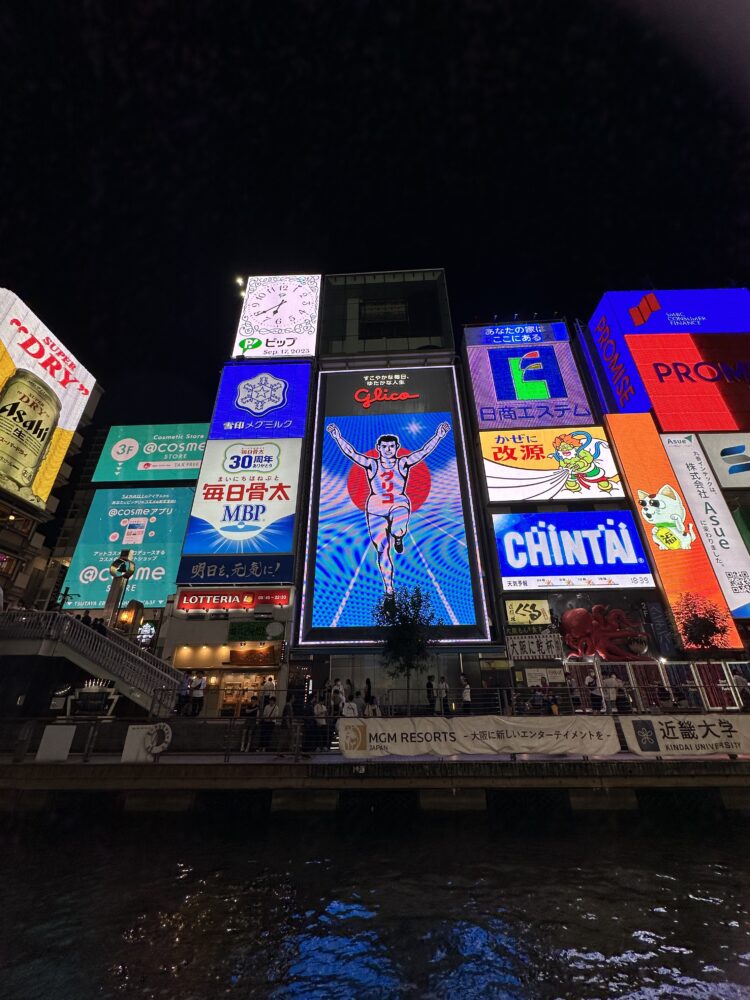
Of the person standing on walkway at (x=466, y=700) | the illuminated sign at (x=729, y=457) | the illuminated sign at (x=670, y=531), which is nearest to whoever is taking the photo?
the person standing on walkway at (x=466, y=700)

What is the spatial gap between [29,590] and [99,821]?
37327 mm

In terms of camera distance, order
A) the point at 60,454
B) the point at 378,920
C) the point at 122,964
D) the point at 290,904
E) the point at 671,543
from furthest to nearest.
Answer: the point at 60,454
the point at 671,543
the point at 290,904
the point at 378,920
the point at 122,964

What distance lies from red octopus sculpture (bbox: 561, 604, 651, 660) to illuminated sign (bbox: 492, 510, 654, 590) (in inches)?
60.4

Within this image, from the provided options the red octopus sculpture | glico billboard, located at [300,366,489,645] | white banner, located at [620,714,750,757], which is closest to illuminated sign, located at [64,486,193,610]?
glico billboard, located at [300,366,489,645]

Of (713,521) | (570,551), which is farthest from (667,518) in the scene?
(570,551)

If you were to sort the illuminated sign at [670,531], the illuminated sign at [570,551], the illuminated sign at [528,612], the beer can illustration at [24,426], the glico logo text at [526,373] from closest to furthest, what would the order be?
1. the illuminated sign at [670,531]
2. the illuminated sign at [528,612]
3. the beer can illustration at [24,426]
4. the illuminated sign at [570,551]
5. the glico logo text at [526,373]

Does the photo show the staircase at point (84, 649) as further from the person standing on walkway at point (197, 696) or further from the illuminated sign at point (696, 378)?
the illuminated sign at point (696, 378)

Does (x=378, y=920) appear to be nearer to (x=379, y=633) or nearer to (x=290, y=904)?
(x=290, y=904)

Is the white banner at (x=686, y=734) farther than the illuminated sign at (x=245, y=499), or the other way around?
the illuminated sign at (x=245, y=499)

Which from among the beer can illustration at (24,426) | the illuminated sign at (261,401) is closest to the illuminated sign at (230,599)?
the illuminated sign at (261,401)

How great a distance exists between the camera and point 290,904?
295 inches

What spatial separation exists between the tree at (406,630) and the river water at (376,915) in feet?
34.2

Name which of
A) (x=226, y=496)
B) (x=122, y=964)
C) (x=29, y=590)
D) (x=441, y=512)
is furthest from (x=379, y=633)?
(x=29, y=590)

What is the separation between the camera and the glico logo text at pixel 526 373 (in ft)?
109
